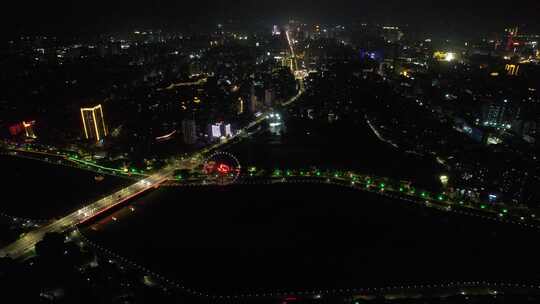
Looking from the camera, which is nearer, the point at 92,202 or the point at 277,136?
the point at 92,202

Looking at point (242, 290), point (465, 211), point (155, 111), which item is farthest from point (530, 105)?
point (155, 111)

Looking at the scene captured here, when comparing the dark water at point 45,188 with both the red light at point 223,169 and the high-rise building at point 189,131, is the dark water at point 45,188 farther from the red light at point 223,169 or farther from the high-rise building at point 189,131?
the high-rise building at point 189,131

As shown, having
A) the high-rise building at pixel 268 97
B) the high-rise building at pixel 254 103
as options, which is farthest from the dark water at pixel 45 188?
the high-rise building at pixel 268 97

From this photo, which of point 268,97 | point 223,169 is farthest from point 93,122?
point 268,97

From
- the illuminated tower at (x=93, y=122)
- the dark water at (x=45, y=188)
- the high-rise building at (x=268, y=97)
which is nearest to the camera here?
the dark water at (x=45, y=188)

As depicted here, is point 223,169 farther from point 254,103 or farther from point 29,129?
point 29,129

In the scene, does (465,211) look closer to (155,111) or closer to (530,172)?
(530,172)

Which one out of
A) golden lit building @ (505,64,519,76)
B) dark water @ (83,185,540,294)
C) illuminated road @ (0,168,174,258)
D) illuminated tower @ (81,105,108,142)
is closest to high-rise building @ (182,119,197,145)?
illuminated road @ (0,168,174,258)
